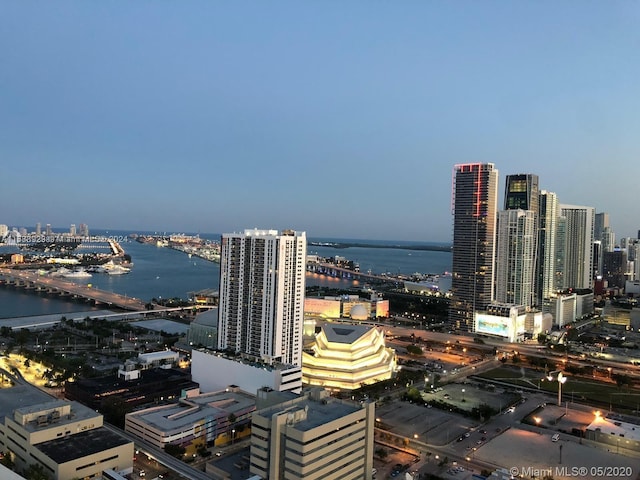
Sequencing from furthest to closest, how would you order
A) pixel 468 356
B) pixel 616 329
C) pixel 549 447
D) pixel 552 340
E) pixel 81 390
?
1. pixel 616 329
2. pixel 552 340
3. pixel 468 356
4. pixel 81 390
5. pixel 549 447

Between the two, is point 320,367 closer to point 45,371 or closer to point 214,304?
point 45,371

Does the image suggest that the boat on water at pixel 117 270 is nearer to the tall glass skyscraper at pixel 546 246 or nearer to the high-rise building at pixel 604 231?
the tall glass skyscraper at pixel 546 246

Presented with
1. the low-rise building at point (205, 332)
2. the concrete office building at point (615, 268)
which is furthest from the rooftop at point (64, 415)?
the concrete office building at point (615, 268)

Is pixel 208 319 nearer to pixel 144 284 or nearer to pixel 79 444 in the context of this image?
pixel 79 444

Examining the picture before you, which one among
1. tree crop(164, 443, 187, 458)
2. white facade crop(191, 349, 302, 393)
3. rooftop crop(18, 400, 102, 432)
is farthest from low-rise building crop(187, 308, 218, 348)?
rooftop crop(18, 400, 102, 432)

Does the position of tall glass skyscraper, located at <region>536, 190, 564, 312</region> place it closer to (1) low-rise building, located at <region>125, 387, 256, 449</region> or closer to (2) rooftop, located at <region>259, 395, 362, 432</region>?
(1) low-rise building, located at <region>125, 387, 256, 449</region>

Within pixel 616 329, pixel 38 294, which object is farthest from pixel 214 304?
pixel 616 329
